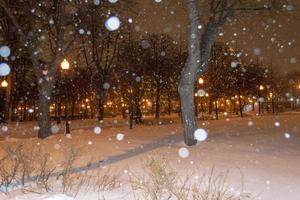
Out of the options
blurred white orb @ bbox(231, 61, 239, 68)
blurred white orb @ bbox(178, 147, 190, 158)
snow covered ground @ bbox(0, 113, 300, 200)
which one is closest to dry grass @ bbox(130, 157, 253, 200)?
snow covered ground @ bbox(0, 113, 300, 200)

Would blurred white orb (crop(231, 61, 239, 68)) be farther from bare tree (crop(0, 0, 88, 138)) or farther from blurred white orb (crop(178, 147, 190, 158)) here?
blurred white orb (crop(178, 147, 190, 158))

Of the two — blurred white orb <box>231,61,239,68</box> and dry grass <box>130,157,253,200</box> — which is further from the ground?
blurred white orb <box>231,61,239,68</box>

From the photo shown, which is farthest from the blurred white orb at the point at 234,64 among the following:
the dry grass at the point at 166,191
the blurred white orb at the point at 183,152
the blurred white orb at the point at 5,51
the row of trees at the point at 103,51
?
the dry grass at the point at 166,191

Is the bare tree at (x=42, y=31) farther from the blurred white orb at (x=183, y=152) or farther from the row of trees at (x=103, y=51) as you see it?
the blurred white orb at (x=183, y=152)

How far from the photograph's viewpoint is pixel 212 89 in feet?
177

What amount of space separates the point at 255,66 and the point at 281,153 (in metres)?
51.7

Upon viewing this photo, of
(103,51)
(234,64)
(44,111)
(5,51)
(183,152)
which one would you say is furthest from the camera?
(234,64)

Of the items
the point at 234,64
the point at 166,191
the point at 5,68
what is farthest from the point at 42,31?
the point at 234,64

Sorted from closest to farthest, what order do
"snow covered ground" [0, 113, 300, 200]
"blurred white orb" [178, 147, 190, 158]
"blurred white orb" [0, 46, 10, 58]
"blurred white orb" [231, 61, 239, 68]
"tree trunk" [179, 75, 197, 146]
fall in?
"snow covered ground" [0, 113, 300, 200] → "blurred white orb" [178, 147, 190, 158] → "tree trunk" [179, 75, 197, 146] → "blurred white orb" [0, 46, 10, 58] → "blurred white orb" [231, 61, 239, 68]

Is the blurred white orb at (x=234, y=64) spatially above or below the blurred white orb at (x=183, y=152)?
above

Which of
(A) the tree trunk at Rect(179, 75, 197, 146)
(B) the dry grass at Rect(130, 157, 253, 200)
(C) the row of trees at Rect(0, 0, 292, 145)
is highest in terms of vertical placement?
(C) the row of trees at Rect(0, 0, 292, 145)

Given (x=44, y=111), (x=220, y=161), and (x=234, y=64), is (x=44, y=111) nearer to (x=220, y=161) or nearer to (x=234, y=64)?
(x=220, y=161)

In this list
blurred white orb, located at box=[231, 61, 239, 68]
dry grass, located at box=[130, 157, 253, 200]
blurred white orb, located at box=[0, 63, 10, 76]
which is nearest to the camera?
dry grass, located at box=[130, 157, 253, 200]

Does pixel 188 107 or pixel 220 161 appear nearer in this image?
pixel 220 161
